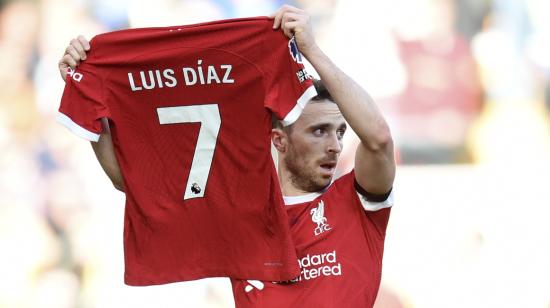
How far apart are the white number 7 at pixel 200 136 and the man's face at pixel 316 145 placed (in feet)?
1.06

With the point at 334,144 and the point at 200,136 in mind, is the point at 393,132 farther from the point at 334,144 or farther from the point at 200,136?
the point at 200,136

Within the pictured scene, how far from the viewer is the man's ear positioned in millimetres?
3190

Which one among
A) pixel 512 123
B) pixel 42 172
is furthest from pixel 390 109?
pixel 42 172

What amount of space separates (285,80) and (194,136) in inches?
14.5

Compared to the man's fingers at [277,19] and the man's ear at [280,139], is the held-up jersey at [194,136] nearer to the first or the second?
the man's fingers at [277,19]

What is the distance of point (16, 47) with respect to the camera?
576 cm

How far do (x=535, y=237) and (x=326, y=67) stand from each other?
3.10 m

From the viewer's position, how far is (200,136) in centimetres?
296

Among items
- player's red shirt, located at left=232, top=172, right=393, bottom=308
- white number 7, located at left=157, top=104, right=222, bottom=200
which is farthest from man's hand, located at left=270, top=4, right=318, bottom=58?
player's red shirt, located at left=232, top=172, right=393, bottom=308

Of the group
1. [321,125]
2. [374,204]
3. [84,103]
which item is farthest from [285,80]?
[84,103]

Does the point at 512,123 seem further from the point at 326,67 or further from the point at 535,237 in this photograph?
the point at 326,67

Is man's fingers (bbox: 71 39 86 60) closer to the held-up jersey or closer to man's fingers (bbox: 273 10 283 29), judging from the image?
the held-up jersey

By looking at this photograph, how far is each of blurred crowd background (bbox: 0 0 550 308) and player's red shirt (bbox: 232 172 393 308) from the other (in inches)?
96.6

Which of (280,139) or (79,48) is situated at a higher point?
(79,48)
